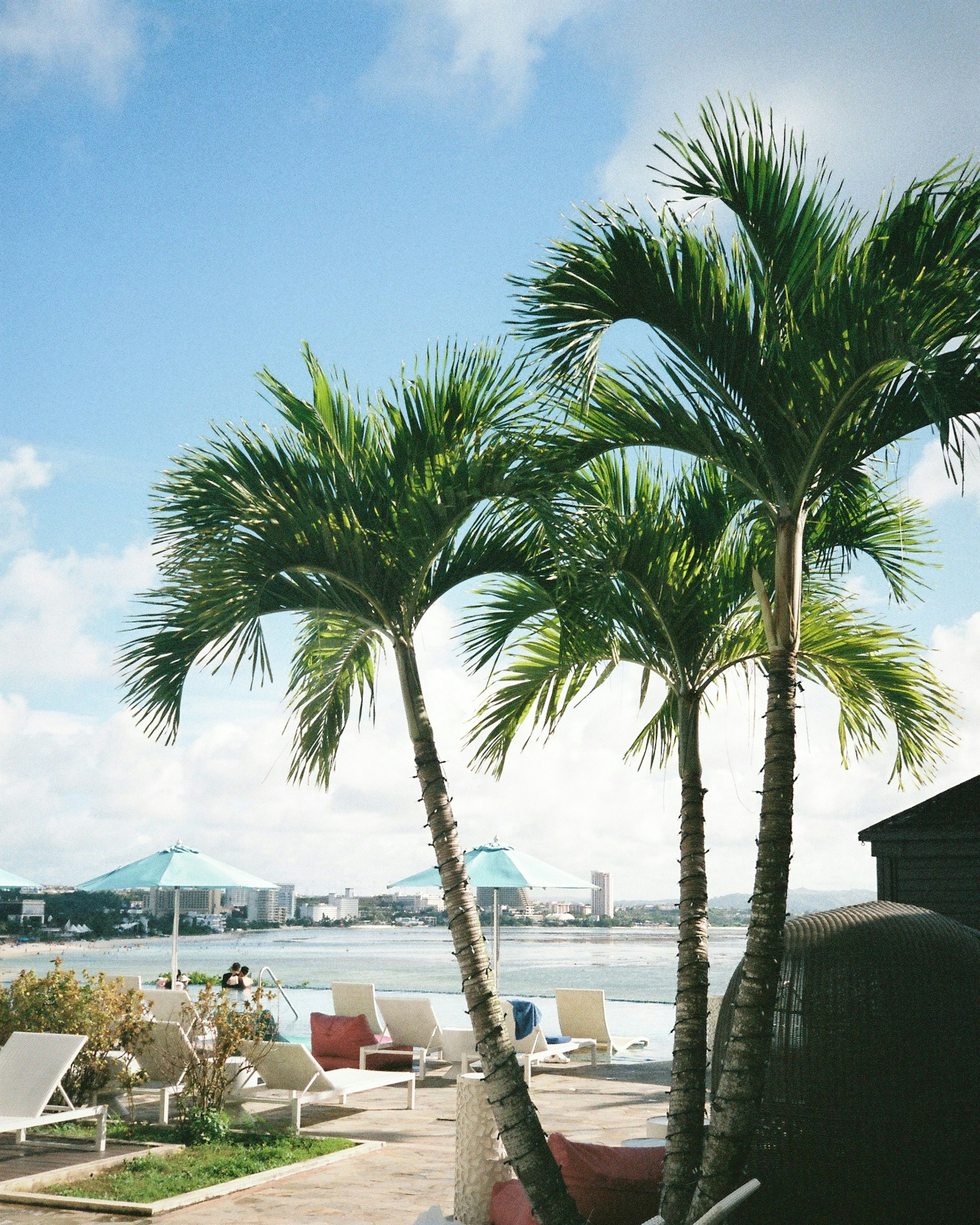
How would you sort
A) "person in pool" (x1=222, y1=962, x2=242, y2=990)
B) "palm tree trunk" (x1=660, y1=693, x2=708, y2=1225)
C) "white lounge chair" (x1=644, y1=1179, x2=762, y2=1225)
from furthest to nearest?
"person in pool" (x1=222, y1=962, x2=242, y2=990) → "palm tree trunk" (x1=660, y1=693, x2=708, y2=1225) → "white lounge chair" (x1=644, y1=1179, x2=762, y2=1225)

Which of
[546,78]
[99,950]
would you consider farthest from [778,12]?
[99,950]

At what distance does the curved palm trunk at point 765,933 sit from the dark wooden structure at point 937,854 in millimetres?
4598

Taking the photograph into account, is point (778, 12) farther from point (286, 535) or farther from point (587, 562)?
point (286, 535)

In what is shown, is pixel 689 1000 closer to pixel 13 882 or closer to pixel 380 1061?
pixel 380 1061

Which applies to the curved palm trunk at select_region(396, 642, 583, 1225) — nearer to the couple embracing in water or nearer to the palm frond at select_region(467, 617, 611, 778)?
the palm frond at select_region(467, 617, 611, 778)

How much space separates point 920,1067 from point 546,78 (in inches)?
286

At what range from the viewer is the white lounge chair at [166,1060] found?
29.4ft

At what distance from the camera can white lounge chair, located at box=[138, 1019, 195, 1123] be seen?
8961 millimetres

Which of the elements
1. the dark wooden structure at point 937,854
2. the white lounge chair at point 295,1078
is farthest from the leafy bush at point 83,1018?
the dark wooden structure at point 937,854

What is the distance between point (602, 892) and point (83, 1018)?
8.84 metres

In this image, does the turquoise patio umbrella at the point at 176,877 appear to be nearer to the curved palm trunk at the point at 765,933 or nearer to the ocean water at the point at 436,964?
the ocean water at the point at 436,964

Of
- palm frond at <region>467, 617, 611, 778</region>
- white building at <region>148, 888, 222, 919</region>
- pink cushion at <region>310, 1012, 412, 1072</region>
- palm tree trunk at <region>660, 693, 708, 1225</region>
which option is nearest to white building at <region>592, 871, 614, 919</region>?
pink cushion at <region>310, 1012, 412, 1072</region>

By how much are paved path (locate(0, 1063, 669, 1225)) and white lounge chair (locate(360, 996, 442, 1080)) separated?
35 centimetres

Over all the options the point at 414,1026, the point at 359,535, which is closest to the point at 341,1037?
the point at 414,1026
